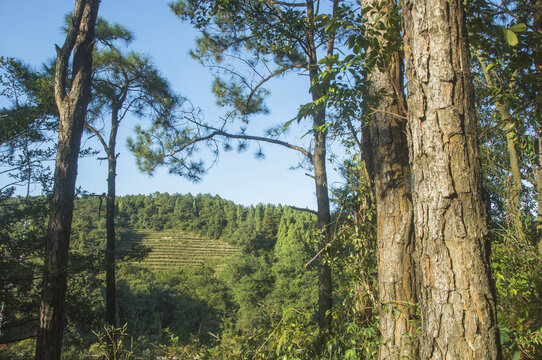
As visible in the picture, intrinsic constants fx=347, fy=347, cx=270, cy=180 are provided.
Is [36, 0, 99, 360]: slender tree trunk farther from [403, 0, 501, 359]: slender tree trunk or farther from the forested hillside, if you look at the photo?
[403, 0, 501, 359]: slender tree trunk

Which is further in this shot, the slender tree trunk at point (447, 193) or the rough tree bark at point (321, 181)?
the rough tree bark at point (321, 181)

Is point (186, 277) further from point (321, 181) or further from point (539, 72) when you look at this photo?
point (539, 72)

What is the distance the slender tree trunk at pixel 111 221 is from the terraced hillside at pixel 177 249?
34.6 m

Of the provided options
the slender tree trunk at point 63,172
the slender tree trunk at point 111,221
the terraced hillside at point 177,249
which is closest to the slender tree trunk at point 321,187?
the slender tree trunk at point 63,172

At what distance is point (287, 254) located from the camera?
32.9 m

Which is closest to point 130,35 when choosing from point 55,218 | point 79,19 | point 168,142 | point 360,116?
point 168,142

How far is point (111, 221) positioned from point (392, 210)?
22.8ft

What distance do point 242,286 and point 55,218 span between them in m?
29.2

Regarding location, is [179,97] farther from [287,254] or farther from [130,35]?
[287,254]

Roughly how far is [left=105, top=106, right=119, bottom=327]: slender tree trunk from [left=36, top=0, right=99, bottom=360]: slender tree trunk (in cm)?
249

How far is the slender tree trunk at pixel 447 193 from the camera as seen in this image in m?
1.27

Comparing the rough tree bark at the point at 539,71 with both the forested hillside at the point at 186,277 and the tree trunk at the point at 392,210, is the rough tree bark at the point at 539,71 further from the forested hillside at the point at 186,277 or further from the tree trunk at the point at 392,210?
the forested hillside at the point at 186,277

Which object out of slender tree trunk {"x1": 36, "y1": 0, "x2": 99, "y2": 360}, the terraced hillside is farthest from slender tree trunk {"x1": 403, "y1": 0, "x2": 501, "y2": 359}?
the terraced hillside

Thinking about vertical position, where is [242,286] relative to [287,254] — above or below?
below
